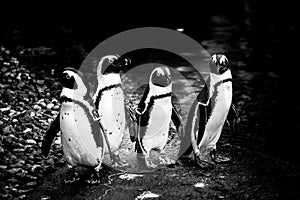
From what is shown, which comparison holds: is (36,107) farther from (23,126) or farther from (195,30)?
(195,30)

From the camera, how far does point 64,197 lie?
2.62 meters

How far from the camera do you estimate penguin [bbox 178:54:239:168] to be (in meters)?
2.83

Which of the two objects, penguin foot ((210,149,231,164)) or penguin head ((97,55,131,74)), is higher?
penguin head ((97,55,131,74))

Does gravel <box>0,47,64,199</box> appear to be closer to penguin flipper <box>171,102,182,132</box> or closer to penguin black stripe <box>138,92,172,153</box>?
penguin black stripe <box>138,92,172,153</box>

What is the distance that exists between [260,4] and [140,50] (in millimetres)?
2489

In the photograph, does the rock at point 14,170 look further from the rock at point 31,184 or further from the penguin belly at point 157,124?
the penguin belly at point 157,124

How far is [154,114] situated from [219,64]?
18.0 inches

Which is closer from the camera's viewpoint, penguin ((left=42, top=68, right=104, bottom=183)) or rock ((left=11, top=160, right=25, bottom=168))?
penguin ((left=42, top=68, right=104, bottom=183))

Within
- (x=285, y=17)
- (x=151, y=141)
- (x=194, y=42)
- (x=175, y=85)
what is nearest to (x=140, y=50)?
(x=194, y=42)

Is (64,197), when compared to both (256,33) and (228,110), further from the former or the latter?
(256,33)

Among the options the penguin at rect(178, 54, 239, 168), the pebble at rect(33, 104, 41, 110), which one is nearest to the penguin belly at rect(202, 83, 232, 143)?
the penguin at rect(178, 54, 239, 168)

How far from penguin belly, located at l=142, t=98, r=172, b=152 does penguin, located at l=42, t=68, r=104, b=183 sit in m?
0.26

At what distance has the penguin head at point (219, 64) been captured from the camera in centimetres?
279

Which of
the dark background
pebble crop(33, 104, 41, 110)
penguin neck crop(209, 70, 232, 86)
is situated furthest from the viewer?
the dark background
